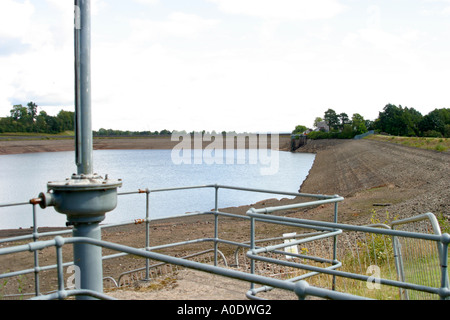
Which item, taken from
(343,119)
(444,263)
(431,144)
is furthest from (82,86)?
(343,119)

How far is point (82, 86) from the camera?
12.8 ft

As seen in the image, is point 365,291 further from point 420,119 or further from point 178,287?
point 420,119

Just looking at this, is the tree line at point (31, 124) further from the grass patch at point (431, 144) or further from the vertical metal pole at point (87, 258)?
the vertical metal pole at point (87, 258)

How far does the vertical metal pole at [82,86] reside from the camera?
388 centimetres

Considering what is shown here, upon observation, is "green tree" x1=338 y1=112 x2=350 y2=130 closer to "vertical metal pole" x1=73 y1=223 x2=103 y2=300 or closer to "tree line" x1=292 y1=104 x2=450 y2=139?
"tree line" x1=292 y1=104 x2=450 y2=139

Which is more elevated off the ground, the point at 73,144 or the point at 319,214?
the point at 73,144

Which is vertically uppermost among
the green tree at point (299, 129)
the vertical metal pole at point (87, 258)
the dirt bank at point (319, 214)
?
the green tree at point (299, 129)

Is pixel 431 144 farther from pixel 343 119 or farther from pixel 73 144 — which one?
pixel 343 119

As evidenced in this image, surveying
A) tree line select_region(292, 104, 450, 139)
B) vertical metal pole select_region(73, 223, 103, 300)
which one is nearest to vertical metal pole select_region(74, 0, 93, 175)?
vertical metal pole select_region(73, 223, 103, 300)

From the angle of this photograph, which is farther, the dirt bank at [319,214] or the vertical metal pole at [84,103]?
the dirt bank at [319,214]

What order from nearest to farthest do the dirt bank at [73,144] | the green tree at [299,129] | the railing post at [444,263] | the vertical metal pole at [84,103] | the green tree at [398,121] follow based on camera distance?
1. the railing post at [444,263]
2. the vertical metal pole at [84,103]
3. the green tree at [398,121]
4. the dirt bank at [73,144]
5. the green tree at [299,129]

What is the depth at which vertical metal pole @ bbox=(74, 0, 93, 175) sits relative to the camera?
388cm

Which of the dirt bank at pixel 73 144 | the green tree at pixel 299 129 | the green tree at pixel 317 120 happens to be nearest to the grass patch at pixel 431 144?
the dirt bank at pixel 73 144
